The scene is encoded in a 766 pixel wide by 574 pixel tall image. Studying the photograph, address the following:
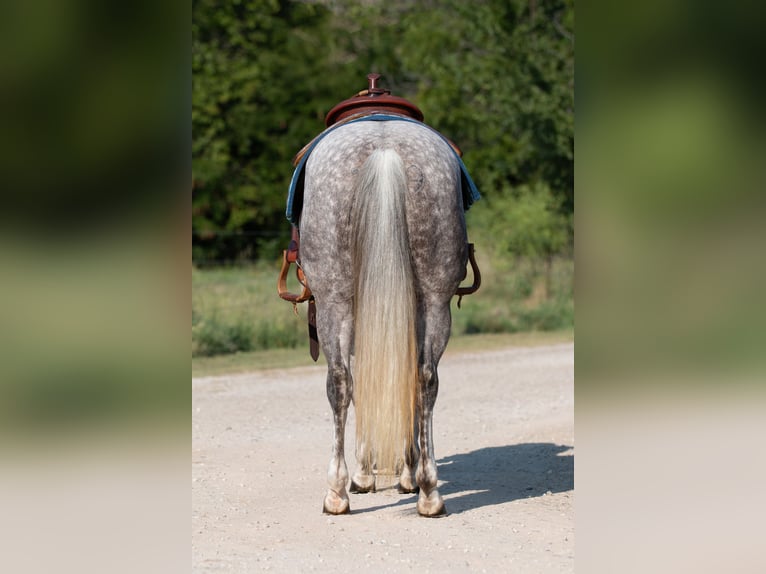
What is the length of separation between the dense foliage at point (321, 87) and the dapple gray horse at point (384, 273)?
15.6m

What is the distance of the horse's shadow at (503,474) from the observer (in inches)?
218

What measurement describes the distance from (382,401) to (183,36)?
2.68m

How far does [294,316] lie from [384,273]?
27.9 feet

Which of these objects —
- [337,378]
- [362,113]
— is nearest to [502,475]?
[337,378]

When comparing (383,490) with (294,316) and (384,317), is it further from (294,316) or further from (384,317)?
(294,316)

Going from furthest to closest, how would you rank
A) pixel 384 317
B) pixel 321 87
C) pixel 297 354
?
pixel 321 87, pixel 297 354, pixel 384 317

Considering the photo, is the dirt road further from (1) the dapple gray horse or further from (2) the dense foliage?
(2) the dense foliage

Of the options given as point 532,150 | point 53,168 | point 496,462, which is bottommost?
point 496,462

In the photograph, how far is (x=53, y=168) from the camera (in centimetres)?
205

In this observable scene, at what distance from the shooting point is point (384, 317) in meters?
4.58

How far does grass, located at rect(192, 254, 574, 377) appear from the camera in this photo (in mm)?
11930

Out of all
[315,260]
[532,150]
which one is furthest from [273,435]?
[532,150]

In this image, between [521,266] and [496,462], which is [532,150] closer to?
[521,266]

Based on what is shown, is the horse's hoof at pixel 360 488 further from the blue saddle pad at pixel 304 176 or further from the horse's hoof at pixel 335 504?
the blue saddle pad at pixel 304 176
